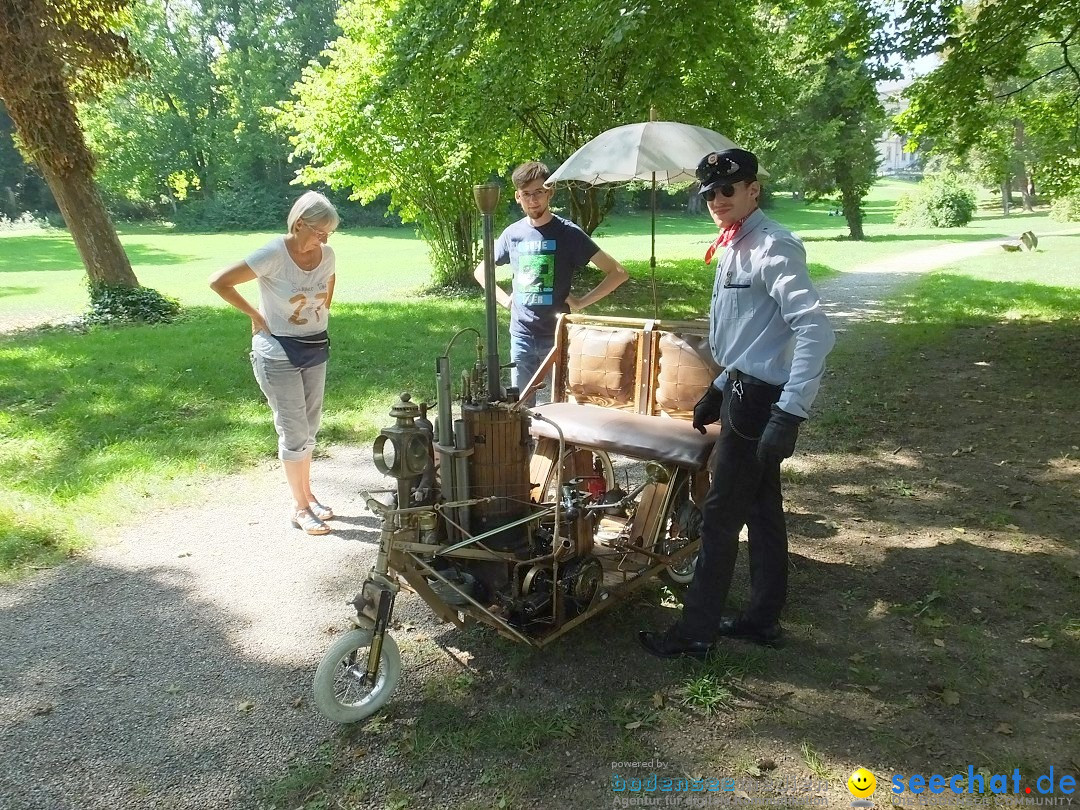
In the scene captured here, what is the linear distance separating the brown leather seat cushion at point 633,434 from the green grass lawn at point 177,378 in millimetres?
3104

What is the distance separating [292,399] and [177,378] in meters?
4.89

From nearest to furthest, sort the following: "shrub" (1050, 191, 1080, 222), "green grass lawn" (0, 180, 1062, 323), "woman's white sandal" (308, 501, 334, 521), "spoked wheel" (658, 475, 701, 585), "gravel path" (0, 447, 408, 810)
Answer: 1. "gravel path" (0, 447, 408, 810)
2. "spoked wheel" (658, 475, 701, 585)
3. "woman's white sandal" (308, 501, 334, 521)
4. "green grass lawn" (0, 180, 1062, 323)
5. "shrub" (1050, 191, 1080, 222)

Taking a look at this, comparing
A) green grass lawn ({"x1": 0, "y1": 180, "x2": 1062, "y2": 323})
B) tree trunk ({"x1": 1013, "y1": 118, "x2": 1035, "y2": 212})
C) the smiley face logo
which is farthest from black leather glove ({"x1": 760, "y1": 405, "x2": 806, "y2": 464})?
tree trunk ({"x1": 1013, "y1": 118, "x2": 1035, "y2": 212})

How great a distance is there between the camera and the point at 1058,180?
1302 cm

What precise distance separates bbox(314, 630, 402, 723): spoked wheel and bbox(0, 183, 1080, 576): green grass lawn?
2605mm

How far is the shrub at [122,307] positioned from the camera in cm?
1263

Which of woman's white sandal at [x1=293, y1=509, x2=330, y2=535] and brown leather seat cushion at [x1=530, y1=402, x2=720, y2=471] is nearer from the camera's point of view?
brown leather seat cushion at [x1=530, y1=402, x2=720, y2=471]

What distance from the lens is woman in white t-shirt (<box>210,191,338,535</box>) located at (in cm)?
426

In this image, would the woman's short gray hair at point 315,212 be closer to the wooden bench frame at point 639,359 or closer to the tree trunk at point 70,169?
the wooden bench frame at point 639,359

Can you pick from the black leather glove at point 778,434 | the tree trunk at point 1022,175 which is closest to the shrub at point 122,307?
the black leather glove at point 778,434

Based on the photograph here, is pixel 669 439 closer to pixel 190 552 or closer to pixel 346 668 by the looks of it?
pixel 346 668

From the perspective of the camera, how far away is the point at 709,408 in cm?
365

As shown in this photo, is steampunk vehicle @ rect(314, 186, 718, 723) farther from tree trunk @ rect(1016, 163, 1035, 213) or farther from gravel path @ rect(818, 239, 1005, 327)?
tree trunk @ rect(1016, 163, 1035, 213)

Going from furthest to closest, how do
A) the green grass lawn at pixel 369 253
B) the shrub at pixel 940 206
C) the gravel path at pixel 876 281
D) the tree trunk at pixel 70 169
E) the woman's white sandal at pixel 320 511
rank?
the shrub at pixel 940 206, the green grass lawn at pixel 369 253, the gravel path at pixel 876 281, the tree trunk at pixel 70 169, the woman's white sandal at pixel 320 511
